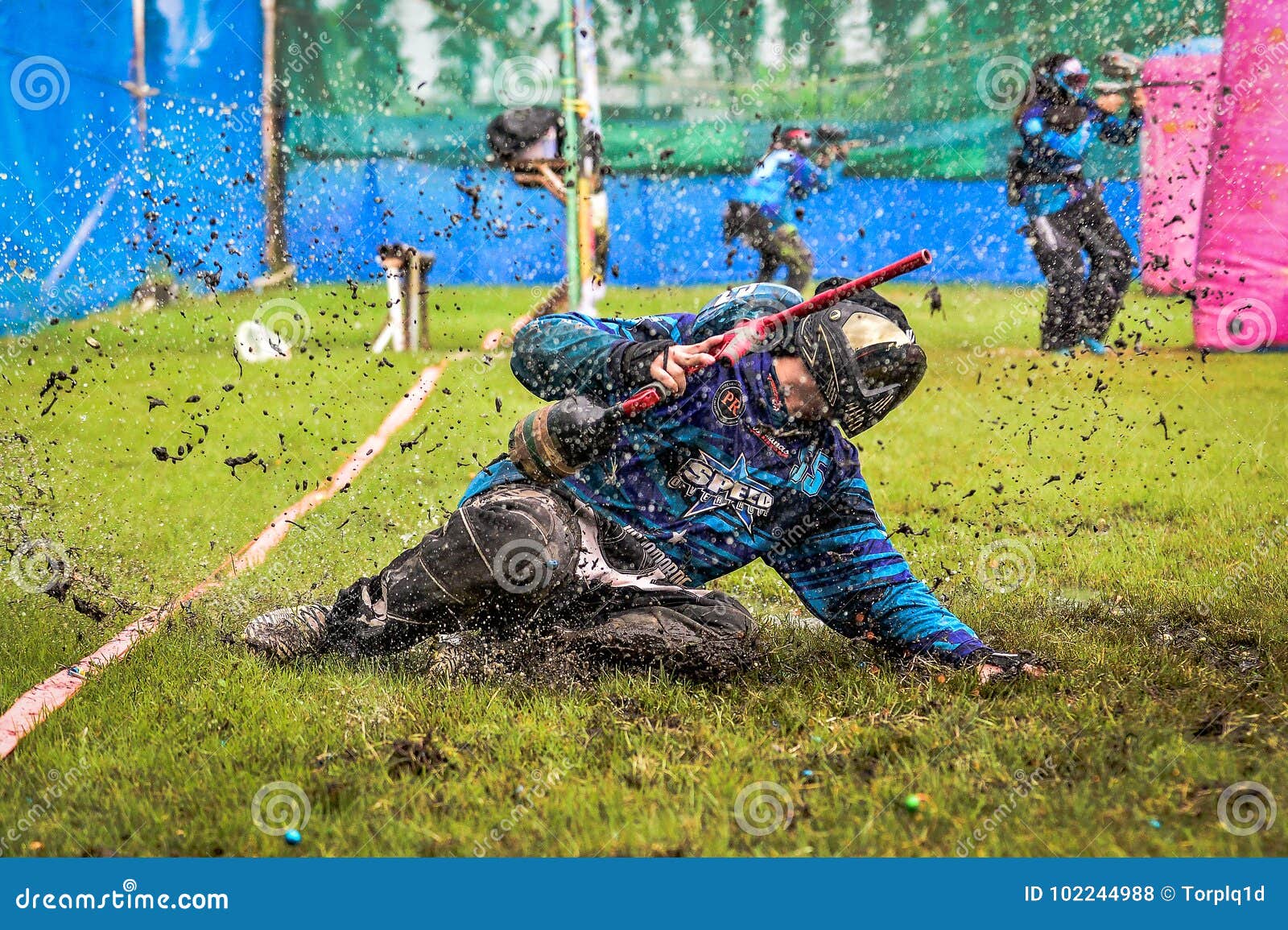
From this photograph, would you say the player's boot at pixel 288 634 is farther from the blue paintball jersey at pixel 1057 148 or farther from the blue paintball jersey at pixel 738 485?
the blue paintball jersey at pixel 1057 148

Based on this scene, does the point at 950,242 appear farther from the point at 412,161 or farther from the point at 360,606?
the point at 360,606

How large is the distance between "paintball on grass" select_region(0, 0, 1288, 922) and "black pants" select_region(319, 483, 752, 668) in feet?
0.04

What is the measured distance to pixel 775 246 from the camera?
32.5 feet

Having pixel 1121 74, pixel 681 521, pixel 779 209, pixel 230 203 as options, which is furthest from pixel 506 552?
pixel 1121 74

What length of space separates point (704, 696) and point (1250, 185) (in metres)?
8.35

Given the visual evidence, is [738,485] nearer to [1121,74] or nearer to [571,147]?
[571,147]

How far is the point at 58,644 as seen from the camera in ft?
11.3

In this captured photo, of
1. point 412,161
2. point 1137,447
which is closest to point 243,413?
point 1137,447

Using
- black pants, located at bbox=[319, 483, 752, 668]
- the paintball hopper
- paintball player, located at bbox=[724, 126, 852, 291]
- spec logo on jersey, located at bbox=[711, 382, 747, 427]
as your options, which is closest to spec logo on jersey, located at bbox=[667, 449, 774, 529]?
spec logo on jersey, located at bbox=[711, 382, 747, 427]

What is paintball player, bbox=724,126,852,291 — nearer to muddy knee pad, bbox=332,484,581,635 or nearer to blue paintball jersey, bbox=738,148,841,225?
blue paintball jersey, bbox=738,148,841,225

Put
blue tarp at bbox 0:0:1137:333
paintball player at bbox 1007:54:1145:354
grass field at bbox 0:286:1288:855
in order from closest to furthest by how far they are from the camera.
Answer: grass field at bbox 0:286:1288:855
paintball player at bbox 1007:54:1145:354
blue tarp at bbox 0:0:1137:333

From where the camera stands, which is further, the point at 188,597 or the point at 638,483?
the point at 188,597

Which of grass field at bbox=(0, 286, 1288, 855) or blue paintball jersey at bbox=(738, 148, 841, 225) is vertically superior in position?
blue paintball jersey at bbox=(738, 148, 841, 225)

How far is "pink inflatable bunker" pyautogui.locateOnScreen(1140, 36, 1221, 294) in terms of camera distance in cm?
988
